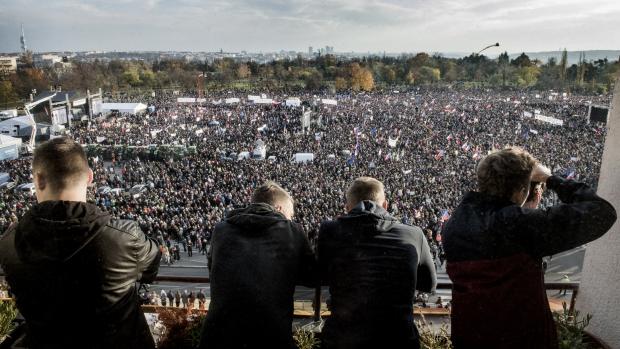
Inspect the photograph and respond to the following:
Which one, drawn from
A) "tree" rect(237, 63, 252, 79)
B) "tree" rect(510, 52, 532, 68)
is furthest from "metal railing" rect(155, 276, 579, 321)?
"tree" rect(510, 52, 532, 68)

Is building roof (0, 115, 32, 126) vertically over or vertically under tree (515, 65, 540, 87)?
under

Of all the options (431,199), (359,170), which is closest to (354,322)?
(431,199)

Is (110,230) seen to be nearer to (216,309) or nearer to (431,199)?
(216,309)

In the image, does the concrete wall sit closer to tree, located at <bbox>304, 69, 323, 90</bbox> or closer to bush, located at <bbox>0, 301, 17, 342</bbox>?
bush, located at <bbox>0, 301, 17, 342</bbox>

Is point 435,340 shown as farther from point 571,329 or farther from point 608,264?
point 608,264

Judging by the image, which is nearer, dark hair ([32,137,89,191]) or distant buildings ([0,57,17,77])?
dark hair ([32,137,89,191])

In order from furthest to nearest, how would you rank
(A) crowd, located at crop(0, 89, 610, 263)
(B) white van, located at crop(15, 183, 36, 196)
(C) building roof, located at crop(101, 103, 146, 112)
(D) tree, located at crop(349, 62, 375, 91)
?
(D) tree, located at crop(349, 62, 375, 91)
(C) building roof, located at crop(101, 103, 146, 112)
(B) white van, located at crop(15, 183, 36, 196)
(A) crowd, located at crop(0, 89, 610, 263)
